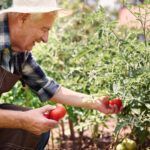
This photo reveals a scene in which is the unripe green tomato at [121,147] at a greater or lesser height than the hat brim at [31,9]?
lesser

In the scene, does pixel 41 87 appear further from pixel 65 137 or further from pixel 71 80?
pixel 65 137

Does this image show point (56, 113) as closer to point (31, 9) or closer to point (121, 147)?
point (31, 9)

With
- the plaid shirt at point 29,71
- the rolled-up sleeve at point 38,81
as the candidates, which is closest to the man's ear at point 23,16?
the plaid shirt at point 29,71

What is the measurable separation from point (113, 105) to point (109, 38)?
0.45 meters

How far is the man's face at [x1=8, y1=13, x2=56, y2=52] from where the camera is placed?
107 inches

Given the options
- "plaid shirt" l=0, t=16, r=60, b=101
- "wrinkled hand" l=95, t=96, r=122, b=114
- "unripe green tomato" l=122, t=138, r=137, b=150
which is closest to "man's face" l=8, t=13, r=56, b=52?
"plaid shirt" l=0, t=16, r=60, b=101

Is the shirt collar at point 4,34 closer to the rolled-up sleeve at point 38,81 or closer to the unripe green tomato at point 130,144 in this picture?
the rolled-up sleeve at point 38,81

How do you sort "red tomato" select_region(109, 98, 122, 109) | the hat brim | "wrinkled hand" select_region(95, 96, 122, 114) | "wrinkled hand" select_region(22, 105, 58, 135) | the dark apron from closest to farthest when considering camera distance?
"wrinkled hand" select_region(22, 105, 58, 135) < the hat brim < "red tomato" select_region(109, 98, 122, 109) < "wrinkled hand" select_region(95, 96, 122, 114) < the dark apron

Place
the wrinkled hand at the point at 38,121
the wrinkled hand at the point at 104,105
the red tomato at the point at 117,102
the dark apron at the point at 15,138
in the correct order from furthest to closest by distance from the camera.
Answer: the dark apron at the point at 15,138
the wrinkled hand at the point at 104,105
the red tomato at the point at 117,102
the wrinkled hand at the point at 38,121

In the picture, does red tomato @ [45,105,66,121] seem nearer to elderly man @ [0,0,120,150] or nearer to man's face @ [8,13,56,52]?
elderly man @ [0,0,120,150]

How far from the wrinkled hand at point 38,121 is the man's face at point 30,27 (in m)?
0.41

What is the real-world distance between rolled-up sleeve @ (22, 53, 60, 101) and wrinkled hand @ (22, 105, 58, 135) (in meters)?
0.60

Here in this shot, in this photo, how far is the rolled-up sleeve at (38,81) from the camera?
3.18m

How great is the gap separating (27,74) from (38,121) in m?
0.70
